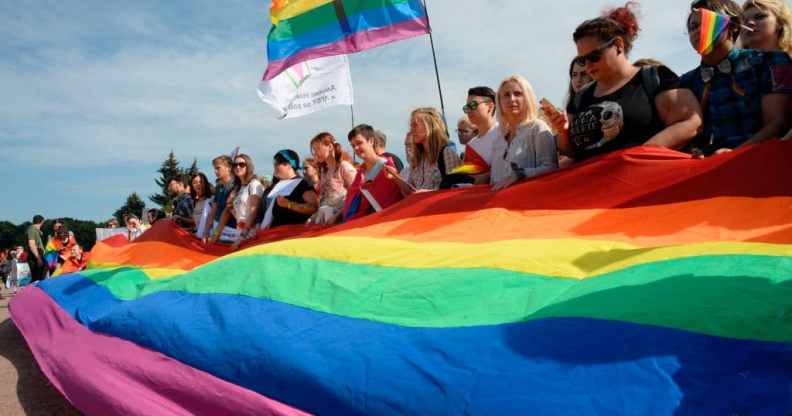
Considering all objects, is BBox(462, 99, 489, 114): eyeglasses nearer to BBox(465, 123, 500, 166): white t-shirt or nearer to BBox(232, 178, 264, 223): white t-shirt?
BBox(465, 123, 500, 166): white t-shirt

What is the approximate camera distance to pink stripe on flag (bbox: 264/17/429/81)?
19.3 feet

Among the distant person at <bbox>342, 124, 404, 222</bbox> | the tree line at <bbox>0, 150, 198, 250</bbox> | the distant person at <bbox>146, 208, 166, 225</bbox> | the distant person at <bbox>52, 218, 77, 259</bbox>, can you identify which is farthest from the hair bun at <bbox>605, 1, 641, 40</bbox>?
the tree line at <bbox>0, 150, 198, 250</bbox>

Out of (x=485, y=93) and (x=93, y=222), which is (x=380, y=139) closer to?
(x=485, y=93)

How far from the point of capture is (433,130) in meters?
4.46

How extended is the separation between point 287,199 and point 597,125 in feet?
9.73

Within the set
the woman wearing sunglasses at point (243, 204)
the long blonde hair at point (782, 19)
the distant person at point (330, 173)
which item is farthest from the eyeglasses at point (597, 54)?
the woman wearing sunglasses at point (243, 204)

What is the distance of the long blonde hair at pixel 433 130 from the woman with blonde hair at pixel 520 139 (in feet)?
2.51

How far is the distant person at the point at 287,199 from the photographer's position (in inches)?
205

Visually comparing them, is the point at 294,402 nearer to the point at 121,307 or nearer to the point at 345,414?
the point at 345,414

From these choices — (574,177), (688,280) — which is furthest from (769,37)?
(688,280)

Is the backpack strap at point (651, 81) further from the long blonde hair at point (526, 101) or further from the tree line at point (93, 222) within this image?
the tree line at point (93, 222)

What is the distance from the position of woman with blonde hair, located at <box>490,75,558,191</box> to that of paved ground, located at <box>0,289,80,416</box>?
8.54 feet

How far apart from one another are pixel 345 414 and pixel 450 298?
69 centimetres

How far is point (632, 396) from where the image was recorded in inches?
49.3
